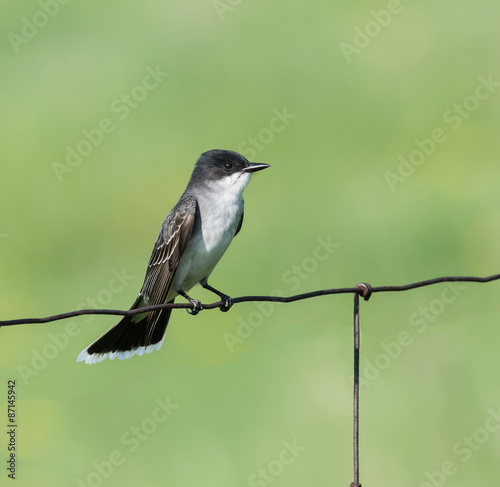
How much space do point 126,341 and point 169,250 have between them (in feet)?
2.65

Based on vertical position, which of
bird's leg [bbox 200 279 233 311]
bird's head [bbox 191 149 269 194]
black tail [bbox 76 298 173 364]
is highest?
bird's head [bbox 191 149 269 194]

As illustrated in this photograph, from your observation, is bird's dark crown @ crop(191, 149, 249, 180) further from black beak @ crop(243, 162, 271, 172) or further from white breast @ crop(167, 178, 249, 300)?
white breast @ crop(167, 178, 249, 300)

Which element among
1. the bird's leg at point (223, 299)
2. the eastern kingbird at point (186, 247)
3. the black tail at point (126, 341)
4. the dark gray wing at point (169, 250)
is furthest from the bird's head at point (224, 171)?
the black tail at point (126, 341)

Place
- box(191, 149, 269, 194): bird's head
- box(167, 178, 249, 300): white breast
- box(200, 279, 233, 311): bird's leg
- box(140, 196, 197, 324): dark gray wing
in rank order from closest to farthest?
box(200, 279, 233, 311): bird's leg → box(140, 196, 197, 324): dark gray wing → box(167, 178, 249, 300): white breast → box(191, 149, 269, 194): bird's head

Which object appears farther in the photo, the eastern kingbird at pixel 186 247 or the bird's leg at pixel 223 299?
the eastern kingbird at pixel 186 247

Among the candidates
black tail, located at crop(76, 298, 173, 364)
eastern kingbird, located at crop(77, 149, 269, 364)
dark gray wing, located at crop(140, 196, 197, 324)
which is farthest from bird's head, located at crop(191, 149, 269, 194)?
black tail, located at crop(76, 298, 173, 364)

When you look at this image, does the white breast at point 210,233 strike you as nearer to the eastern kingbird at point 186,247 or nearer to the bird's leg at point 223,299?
the eastern kingbird at point 186,247

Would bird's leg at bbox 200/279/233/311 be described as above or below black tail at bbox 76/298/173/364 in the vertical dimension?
above

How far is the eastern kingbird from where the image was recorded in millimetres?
5629

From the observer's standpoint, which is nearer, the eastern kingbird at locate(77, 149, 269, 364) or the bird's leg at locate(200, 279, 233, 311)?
the bird's leg at locate(200, 279, 233, 311)

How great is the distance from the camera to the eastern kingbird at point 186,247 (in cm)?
563

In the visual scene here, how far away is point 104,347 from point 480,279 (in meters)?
2.99

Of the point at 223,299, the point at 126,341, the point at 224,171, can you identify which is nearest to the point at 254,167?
the point at 224,171

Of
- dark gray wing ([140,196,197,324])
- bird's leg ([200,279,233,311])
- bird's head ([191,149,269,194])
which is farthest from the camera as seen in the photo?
bird's head ([191,149,269,194])
